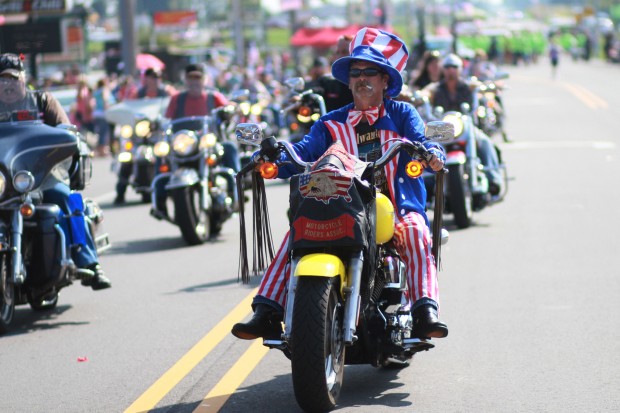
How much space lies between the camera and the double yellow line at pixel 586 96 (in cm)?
4334

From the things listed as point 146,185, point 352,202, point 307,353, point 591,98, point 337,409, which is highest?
point 352,202

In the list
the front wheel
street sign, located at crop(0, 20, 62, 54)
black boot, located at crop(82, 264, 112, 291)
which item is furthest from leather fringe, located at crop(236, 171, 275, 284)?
street sign, located at crop(0, 20, 62, 54)

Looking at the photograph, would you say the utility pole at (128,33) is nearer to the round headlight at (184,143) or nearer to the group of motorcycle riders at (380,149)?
the round headlight at (184,143)

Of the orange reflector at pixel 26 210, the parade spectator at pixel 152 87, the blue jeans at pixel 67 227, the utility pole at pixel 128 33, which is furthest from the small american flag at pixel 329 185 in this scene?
the utility pole at pixel 128 33

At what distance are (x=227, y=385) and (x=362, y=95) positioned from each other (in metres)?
1.77

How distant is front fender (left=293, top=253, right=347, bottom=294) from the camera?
22.2 ft

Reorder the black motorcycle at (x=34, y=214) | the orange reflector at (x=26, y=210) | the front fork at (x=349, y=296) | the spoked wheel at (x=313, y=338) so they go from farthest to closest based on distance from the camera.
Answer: the orange reflector at (x=26, y=210), the black motorcycle at (x=34, y=214), the front fork at (x=349, y=296), the spoked wheel at (x=313, y=338)

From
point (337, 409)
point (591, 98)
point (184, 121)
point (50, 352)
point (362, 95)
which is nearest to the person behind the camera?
point (337, 409)

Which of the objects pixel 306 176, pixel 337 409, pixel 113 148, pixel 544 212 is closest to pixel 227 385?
pixel 337 409

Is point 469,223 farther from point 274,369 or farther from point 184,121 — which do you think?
point 274,369

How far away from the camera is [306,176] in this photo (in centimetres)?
702

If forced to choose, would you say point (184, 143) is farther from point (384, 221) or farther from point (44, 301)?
point (384, 221)

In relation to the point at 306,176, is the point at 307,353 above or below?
below

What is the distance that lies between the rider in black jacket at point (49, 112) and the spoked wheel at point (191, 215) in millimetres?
3804
